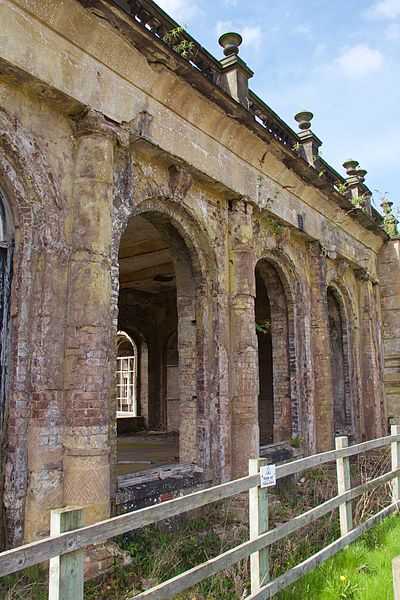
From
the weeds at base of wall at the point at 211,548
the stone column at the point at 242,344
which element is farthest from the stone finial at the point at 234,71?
the weeds at base of wall at the point at 211,548

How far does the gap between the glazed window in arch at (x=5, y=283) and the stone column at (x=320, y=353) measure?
21.9ft

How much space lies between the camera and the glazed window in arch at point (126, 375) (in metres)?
16.9

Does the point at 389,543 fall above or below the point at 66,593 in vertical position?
below

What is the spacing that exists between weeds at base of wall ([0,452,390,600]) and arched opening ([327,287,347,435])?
464cm

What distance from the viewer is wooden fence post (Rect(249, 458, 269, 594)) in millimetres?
3934

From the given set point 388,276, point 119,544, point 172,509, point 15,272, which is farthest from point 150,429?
point 172,509

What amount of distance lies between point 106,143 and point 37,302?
1.88 metres

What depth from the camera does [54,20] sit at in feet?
17.2

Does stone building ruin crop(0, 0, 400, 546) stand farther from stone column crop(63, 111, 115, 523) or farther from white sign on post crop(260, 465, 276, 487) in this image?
white sign on post crop(260, 465, 276, 487)

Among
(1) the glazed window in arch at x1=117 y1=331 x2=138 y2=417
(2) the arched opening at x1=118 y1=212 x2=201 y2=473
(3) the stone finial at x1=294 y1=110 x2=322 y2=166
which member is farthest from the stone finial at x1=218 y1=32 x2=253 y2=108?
(1) the glazed window in arch at x1=117 y1=331 x2=138 y2=417

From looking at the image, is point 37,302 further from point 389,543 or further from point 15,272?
point 389,543

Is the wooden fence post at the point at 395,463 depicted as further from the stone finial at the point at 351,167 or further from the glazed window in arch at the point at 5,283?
the stone finial at the point at 351,167

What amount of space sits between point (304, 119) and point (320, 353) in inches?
190

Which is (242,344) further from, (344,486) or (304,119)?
(304,119)
